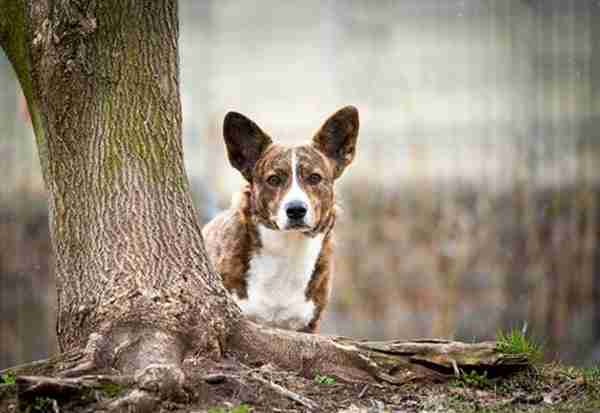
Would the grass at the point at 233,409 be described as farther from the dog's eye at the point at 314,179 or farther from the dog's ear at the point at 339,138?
the dog's ear at the point at 339,138

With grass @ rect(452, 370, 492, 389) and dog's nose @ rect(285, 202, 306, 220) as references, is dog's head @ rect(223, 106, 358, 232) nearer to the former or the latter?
dog's nose @ rect(285, 202, 306, 220)

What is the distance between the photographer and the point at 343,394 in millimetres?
4641

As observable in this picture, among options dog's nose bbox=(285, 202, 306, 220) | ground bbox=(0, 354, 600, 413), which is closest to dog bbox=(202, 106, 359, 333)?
dog's nose bbox=(285, 202, 306, 220)

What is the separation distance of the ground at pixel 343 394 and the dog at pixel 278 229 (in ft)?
4.86

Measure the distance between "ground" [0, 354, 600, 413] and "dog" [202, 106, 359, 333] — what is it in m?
1.48

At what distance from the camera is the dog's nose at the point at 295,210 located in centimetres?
586

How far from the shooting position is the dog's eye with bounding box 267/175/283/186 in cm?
607

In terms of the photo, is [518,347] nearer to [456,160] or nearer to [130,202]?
[130,202]

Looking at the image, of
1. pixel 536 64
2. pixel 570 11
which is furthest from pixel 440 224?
pixel 570 11

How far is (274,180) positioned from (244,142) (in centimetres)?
41

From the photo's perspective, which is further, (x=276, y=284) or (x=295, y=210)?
(x=276, y=284)

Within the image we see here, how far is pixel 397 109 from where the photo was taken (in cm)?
1068

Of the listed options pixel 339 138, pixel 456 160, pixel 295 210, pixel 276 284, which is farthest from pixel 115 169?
pixel 456 160

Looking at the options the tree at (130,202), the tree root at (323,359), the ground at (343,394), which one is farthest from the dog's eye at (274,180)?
the ground at (343,394)
